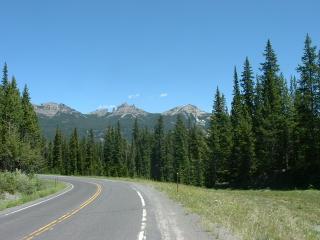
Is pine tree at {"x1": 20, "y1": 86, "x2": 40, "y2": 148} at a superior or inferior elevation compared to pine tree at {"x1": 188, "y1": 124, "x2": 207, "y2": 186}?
superior

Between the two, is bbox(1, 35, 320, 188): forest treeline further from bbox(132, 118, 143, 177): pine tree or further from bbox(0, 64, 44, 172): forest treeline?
bbox(132, 118, 143, 177): pine tree

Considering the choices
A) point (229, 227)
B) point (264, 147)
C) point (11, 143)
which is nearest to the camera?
point (229, 227)

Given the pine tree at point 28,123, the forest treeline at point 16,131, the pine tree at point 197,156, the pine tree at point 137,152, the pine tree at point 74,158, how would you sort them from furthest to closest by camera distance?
the pine tree at point 137,152 < the pine tree at point 74,158 < the pine tree at point 197,156 < the pine tree at point 28,123 < the forest treeline at point 16,131

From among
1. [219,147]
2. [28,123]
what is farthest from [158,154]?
[219,147]

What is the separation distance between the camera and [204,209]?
78.8 ft

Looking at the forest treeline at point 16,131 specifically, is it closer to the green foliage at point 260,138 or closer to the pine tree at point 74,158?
the green foliage at point 260,138

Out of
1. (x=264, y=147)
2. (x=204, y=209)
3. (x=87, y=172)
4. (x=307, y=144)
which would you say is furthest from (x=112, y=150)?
(x=204, y=209)

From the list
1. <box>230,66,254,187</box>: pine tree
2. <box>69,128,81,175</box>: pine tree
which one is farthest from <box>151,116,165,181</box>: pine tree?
<box>230,66,254,187</box>: pine tree

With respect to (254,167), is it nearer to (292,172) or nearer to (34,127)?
(292,172)

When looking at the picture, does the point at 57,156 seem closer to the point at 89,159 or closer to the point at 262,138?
the point at 89,159

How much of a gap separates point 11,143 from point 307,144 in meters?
40.8

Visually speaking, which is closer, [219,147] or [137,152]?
[219,147]

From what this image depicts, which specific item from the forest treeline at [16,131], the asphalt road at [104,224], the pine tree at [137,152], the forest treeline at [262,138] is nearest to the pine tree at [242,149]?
the forest treeline at [262,138]

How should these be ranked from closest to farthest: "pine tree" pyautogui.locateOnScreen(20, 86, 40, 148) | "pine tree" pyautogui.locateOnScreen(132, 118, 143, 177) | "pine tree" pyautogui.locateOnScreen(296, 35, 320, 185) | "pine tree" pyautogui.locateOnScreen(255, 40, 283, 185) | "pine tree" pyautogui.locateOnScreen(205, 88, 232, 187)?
"pine tree" pyautogui.locateOnScreen(296, 35, 320, 185), "pine tree" pyautogui.locateOnScreen(255, 40, 283, 185), "pine tree" pyautogui.locateOnScreen(205, 88, 232, 187), "pine tree" pyautogui.locateOnScreen(20, 86, 40, 148), "pine tree" pyautogui.locateOnScreen(132, 118, 143, 177)
